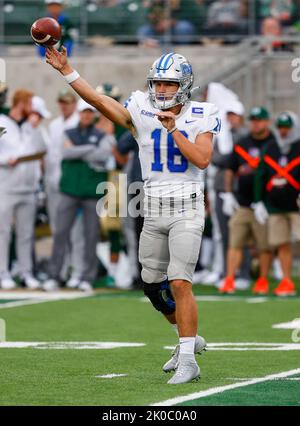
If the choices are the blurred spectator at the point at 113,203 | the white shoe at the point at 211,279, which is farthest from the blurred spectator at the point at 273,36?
the white shoe at the point at 211,279

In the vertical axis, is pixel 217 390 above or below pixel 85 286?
above

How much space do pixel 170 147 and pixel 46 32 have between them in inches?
40.4

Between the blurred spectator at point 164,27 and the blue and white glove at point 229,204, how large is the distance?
4750 millimetres

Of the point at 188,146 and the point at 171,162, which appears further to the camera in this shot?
the point at 171,162

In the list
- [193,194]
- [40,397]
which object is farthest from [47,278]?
[40,397]

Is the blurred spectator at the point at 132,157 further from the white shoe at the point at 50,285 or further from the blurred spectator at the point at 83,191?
the white shoe at the point at 50,285

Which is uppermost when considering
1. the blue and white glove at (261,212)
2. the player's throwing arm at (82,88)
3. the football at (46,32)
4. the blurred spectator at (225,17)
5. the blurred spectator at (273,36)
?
the blurred spectator at (225,17)

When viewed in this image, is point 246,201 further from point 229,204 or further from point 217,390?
point 217,390

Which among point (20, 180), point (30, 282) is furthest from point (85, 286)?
point (20, 180)

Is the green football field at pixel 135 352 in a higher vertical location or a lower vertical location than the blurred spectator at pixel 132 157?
lower

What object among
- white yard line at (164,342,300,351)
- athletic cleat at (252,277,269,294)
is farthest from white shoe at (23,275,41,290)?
white yard line at (164,342,300,351)

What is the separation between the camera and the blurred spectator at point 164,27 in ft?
63.4

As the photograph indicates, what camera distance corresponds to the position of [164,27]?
19406mm

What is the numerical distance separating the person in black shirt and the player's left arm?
22.4 ft
